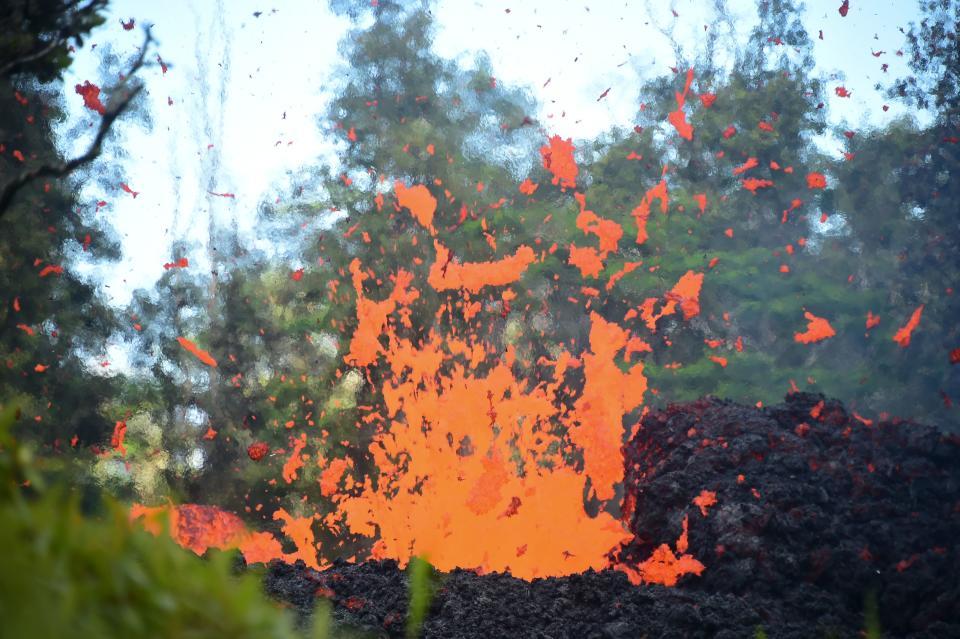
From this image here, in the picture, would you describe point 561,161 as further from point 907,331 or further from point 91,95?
point 91,95

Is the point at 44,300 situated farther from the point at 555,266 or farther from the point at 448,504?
the point at 555,266

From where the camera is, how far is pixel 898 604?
6117 mm

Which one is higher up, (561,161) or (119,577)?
(561,161)

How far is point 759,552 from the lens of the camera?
6477mm

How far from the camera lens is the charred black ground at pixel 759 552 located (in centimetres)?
545

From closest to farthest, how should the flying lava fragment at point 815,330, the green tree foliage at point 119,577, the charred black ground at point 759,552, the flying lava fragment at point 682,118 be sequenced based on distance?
1. the green tree foliage at point 119,577
2. the charred black ground at point 759,552
3. the flying lava fragment at point 815,330
4. the flying lava fragment at point 682,118

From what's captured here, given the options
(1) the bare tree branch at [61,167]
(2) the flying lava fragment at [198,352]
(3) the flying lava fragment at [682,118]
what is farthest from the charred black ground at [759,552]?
(2) the flying lava fragment at [198,352]

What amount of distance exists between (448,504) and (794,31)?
1373cm

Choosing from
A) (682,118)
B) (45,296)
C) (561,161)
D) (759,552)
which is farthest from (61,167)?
(682,118)

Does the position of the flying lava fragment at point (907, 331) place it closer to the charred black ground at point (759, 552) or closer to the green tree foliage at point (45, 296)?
the charred black ground at point (759, 552)

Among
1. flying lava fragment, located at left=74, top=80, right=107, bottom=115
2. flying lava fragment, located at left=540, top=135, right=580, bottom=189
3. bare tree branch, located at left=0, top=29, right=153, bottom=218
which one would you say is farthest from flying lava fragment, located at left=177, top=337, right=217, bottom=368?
bare tree branch, located at left=0, top=29, right=153, bottom=218

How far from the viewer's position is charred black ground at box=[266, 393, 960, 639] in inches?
215

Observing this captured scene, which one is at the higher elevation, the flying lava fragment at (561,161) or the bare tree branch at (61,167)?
the flying lava fragment at (561,161)

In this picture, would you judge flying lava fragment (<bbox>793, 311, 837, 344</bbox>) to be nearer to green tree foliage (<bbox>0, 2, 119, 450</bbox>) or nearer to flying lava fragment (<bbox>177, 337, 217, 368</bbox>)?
flying lava fragment (<bbox>177, 337, 217, 368</bbox>)
